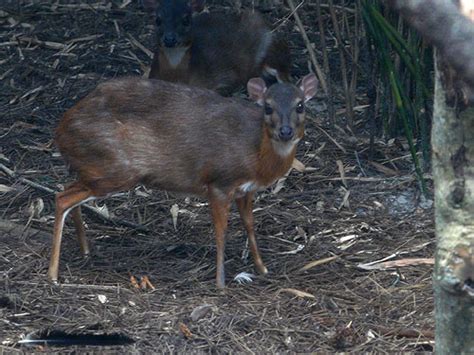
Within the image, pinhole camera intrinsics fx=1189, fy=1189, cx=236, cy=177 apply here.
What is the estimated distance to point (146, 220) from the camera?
26.0 feet

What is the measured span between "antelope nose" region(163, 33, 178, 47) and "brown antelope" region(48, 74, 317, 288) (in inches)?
106

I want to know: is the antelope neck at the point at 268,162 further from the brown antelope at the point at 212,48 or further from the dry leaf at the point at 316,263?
the brown antelope at the point at 212,48

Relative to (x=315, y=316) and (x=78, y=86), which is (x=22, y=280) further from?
(x=78, y=86)

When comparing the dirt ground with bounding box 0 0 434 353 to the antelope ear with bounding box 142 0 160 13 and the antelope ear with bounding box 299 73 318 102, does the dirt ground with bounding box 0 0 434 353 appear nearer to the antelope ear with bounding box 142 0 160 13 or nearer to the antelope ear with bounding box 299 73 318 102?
the antelope ear with bounding box 142 0 160 13

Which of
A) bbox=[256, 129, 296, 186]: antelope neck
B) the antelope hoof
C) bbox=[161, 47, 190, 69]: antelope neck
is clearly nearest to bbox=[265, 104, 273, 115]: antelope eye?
bbox=[256, 129, 296, 186]: antelope neck

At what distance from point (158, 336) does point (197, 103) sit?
1.72m

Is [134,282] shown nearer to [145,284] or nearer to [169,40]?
[145,284]

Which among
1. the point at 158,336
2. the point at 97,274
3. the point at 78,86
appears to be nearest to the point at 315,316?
the point at 158,336

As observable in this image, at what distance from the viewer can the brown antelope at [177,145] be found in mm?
6965

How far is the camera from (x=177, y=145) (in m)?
7.12

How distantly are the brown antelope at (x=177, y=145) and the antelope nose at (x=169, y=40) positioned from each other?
270 cm

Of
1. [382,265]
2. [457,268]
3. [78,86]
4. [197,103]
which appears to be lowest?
[78,86]

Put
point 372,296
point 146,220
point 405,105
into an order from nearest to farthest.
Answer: point 372,296 → point 146,220 → point 405,105

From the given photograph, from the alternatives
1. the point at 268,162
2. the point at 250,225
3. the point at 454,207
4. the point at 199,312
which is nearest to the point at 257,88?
the point at 268,162
